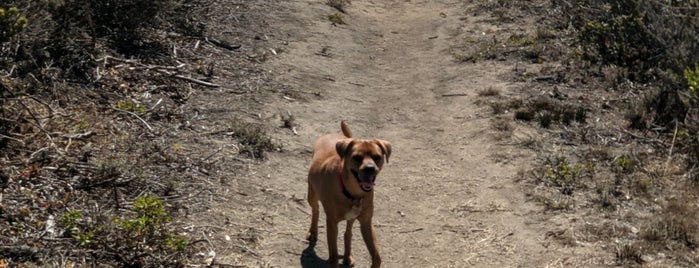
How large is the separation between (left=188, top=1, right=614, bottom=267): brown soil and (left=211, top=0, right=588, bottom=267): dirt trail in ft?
0.06

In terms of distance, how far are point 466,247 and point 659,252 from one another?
1603 millimetres

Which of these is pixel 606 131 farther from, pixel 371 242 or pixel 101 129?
pixel 101 129

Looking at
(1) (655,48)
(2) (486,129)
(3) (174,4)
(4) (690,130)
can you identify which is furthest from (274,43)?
(4) (690,130)

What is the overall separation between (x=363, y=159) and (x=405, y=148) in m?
Answer: 3.99

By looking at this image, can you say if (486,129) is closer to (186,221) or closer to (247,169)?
(247,169)

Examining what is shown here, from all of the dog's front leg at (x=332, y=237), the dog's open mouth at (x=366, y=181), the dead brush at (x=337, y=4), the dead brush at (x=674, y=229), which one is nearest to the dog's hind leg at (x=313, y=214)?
the dog's front leg at (x=332, y=237)

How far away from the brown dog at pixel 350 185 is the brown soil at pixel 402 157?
58 centimetres

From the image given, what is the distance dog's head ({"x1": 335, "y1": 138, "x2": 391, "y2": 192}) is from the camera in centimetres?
623

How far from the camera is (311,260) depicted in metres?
7.11

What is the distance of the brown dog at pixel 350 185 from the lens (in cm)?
631

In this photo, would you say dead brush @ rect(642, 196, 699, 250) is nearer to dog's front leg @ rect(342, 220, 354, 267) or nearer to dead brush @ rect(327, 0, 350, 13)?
dog's front leg @ rect(342, 220, 354, 267)

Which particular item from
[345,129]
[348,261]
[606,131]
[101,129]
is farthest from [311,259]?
[606,131]

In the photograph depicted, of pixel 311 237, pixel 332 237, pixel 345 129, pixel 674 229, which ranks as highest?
pixel 345 129

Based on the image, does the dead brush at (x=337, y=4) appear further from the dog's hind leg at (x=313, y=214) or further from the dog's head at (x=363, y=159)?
the dog's head at (x=363, y=159)
